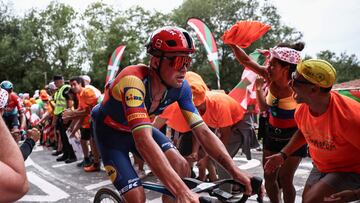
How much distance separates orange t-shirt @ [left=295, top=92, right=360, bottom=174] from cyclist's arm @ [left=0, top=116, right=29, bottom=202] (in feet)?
7.20

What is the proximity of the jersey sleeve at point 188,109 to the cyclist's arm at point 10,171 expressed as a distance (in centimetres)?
183

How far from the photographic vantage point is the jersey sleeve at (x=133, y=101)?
7.78ft

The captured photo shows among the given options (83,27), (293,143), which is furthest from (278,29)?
(293,143)

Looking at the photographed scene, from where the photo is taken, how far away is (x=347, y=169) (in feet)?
9.01

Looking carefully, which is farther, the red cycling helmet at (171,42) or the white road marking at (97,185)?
the white road marking at (97,185)

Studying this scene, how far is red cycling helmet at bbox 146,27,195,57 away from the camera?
265 cm

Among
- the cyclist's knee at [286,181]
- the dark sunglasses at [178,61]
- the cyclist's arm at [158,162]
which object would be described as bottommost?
the cyclist's knee at [286,181]

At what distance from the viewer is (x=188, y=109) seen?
9.96 feet

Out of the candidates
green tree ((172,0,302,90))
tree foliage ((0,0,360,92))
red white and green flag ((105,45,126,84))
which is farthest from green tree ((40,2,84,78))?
red white and green flag ((105,45,126,84))

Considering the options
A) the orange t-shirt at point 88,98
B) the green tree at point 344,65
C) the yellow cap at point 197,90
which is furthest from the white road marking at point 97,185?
the green tree at point 344,65

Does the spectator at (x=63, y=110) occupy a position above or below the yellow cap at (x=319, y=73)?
below

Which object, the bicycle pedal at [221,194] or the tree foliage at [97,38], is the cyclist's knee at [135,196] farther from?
the tree foliage at [97,38]

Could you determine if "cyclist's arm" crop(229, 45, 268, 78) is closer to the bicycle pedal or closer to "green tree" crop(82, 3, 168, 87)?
the bicycle pedal

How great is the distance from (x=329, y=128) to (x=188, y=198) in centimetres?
135
